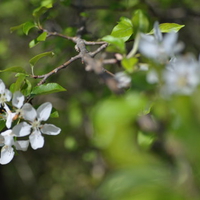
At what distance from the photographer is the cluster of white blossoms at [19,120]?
0.99 m

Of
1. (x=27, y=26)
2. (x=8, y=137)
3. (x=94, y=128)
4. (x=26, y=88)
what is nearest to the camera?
(x=94, y=128)

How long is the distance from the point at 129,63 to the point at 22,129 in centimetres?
37

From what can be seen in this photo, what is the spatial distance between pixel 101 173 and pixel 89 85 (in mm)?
769

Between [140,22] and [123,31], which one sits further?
[123,31]

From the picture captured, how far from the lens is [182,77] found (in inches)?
28.6

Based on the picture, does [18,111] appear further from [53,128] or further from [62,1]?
[62,1]

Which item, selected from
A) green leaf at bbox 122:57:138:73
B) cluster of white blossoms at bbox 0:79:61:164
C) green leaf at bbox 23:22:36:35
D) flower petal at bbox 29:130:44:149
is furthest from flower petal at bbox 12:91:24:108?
green leaf at bbox 23:22:36:35

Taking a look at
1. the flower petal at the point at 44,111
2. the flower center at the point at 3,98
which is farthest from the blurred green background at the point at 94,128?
the flower center at the point at 3,98

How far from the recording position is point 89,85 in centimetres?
339

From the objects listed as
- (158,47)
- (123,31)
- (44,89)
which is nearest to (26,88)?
(44,89)

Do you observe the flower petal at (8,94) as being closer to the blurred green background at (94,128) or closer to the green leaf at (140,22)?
the blurred green background at (94,128)

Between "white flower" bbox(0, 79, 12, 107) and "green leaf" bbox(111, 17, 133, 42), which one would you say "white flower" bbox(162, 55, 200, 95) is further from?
"white flower" bbox(0, 79, 12, 107)

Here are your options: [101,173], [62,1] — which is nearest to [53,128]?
[62,1]

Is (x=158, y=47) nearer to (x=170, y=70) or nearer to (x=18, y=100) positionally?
(x=170, y=70)
